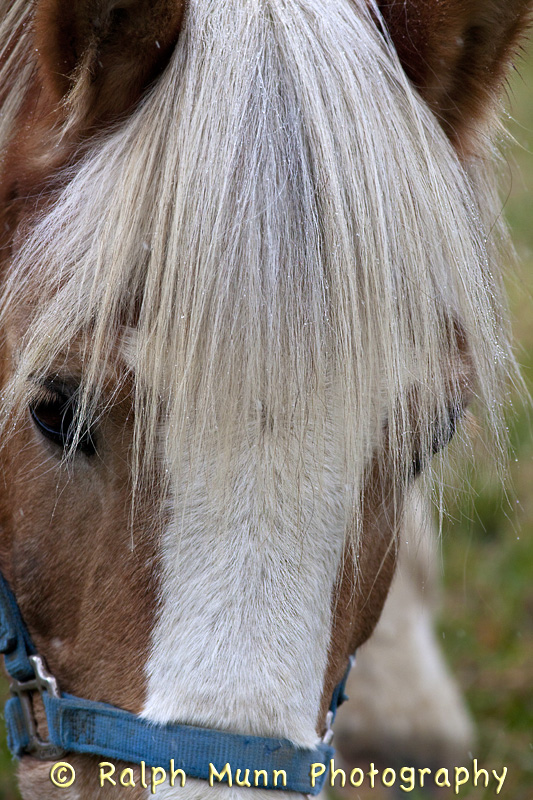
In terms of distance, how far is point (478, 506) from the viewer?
312 centimetres

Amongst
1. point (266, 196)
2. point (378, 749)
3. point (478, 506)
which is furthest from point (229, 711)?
point (478, 506)

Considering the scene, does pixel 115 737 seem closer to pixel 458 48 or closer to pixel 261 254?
pixel 261 254

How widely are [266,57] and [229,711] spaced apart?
2.57ft

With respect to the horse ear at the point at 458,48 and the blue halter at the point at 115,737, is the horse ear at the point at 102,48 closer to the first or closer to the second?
the horse ear at the point at 458,48

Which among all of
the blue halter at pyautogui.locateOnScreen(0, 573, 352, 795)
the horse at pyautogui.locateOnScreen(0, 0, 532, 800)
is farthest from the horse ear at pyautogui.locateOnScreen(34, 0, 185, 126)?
the blue halter at pyautogui.locateOnScreen(0, 573, 352, 795)

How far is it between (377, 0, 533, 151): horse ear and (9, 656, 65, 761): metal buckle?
3.21ft

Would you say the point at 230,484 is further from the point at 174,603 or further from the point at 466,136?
the point at 466,136

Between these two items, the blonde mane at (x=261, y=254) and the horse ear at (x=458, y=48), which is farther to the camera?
the horse ear at (x=458, y=48)

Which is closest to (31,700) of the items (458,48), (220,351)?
(220,351)

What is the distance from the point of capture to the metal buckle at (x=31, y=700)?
1.17 m

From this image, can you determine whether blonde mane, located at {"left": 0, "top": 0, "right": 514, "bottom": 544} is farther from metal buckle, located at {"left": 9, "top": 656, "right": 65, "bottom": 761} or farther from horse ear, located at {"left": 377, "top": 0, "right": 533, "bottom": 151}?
metal buckle, located at {"left": 9, "top": 656, "right": 65, "bottom": 761}

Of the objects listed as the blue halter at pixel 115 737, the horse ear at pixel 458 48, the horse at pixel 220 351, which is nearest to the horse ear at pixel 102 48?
the horse at pixel 220 351

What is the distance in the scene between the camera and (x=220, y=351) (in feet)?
3.30

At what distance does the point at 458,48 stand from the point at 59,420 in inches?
29.4
